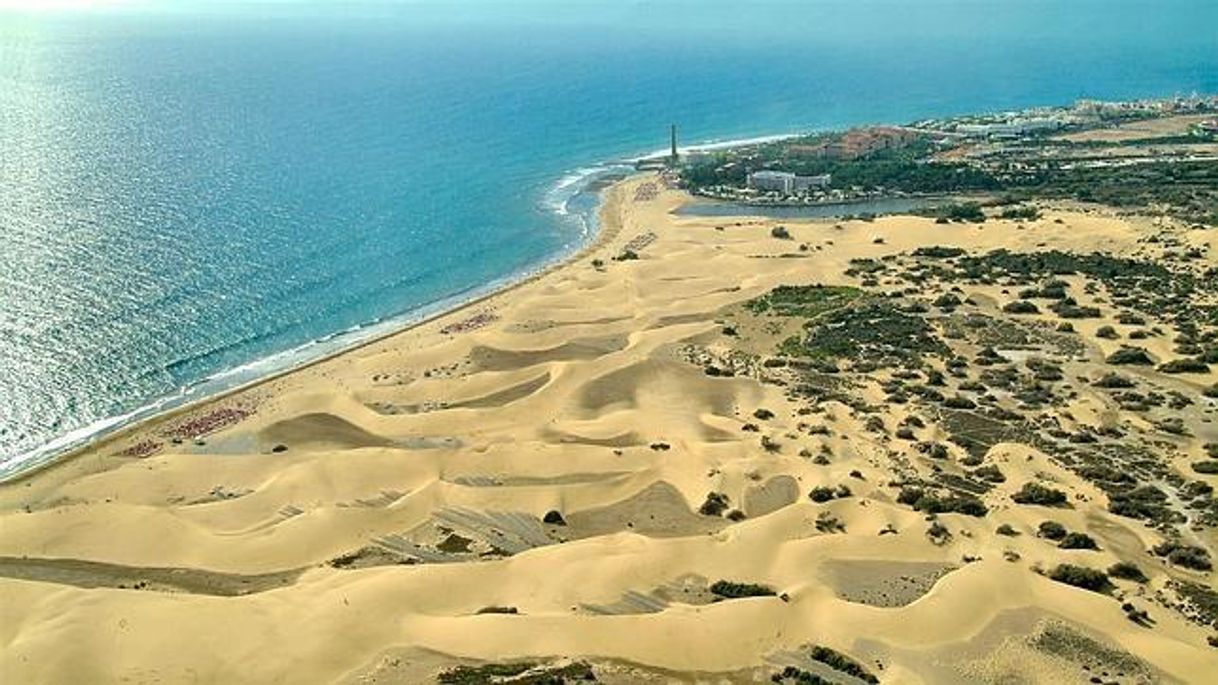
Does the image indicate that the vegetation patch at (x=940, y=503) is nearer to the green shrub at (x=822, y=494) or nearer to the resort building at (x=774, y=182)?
the green shrub at (x=822, y=494)

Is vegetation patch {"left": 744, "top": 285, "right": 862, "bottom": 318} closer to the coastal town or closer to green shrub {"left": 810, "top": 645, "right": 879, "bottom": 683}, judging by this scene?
the coastal town

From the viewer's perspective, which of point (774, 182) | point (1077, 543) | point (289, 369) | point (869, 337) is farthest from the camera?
point (774, 182)

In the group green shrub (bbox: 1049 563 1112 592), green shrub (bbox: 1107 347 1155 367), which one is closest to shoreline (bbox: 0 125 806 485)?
green shrub (bbox: 1107 347 1155 367)

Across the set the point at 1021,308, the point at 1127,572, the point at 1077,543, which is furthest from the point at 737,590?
the point at 1021,308

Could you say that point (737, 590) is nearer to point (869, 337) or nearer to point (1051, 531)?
point (1051, 531)

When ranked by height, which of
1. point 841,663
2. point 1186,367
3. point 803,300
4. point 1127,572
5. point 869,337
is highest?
point 803,300

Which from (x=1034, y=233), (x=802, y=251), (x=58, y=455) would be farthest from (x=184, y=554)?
(x=1034, y=233)

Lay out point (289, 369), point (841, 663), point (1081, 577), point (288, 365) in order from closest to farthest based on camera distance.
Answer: point (841, 663) < point (1081, 577) < point (289, 369) < point (288, 365)
